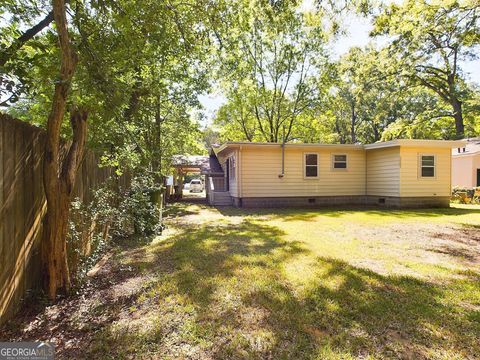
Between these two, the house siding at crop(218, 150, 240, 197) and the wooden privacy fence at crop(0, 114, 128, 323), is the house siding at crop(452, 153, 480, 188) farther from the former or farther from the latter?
the wooden privacy fence at crop(0, 114, 128, 323)

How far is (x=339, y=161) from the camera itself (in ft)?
45.0

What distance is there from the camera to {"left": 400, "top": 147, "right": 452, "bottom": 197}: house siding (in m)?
12.2

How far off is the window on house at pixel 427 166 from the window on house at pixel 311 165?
14.3ft

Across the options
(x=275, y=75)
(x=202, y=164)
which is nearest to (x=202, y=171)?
(x=202, y=164)

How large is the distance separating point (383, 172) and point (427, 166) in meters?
1.72

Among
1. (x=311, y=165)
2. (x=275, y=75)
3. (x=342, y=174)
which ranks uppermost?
(x=275, y=75)

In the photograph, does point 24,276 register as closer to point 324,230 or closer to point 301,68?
point 324,230

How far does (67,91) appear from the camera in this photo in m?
2.85

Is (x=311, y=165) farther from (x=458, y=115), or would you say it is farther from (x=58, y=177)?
(x=458, y=115)

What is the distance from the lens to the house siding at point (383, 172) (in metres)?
12.3

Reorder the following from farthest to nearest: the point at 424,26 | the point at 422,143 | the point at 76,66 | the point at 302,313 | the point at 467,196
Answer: the point at 467,196 < the point at 422,143 < the point at 424,26 < the point at 76,66 < the point at 302,313

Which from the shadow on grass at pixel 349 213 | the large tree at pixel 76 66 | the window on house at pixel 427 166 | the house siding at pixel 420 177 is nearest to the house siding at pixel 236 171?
the shadow on grass at pixel 349 213

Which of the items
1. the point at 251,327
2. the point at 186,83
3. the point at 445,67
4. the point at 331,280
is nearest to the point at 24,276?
the point at 251,327

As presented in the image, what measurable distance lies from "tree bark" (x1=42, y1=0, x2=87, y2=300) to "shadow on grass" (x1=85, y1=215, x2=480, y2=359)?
0.93 meters
